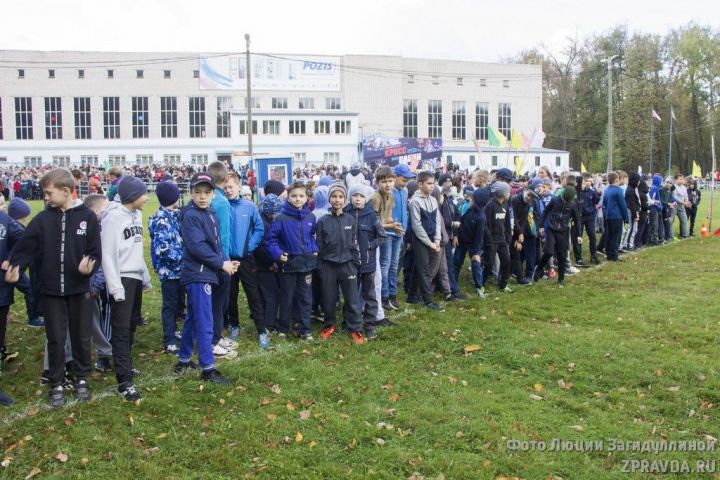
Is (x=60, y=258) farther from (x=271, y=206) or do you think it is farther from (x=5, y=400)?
(x=271, y=206)

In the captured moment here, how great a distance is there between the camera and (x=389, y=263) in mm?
9562

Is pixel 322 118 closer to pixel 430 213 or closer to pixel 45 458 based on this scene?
pixel 430 213

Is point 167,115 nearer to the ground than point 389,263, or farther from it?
farther from it

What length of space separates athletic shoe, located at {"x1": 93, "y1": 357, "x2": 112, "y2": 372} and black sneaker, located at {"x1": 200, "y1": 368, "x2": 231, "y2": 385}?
1224mm

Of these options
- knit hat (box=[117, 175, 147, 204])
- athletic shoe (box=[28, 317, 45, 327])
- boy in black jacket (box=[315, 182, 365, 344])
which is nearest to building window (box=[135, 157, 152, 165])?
athletic shoe (box=[28, 317, 45, 327])

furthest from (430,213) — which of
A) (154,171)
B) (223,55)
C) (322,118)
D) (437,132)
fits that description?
(437,132)

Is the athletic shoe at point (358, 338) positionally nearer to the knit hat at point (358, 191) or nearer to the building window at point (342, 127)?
the knit hat at point (358, 191)

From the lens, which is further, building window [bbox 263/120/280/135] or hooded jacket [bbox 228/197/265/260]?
building window [bbox 263/120/280/135]

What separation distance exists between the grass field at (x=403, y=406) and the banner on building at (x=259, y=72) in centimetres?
6545

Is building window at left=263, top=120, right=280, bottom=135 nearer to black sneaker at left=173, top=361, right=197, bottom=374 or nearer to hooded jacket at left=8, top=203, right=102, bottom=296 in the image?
black sneaker at left=173, top=361, right=197, bottom=374

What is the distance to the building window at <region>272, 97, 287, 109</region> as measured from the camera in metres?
71.9

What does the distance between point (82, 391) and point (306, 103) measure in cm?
6960

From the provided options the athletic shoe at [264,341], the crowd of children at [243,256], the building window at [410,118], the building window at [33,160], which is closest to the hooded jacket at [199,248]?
the crowd of children at [243,256]

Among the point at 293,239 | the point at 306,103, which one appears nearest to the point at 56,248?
the point at 293,239
